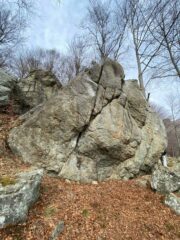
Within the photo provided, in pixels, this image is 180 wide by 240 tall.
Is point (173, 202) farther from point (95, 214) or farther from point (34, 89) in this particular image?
point (34, 89)

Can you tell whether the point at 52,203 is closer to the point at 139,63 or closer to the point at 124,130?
the point at 124,130

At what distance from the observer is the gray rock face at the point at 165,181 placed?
6801 millimetres

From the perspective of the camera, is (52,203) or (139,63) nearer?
(52,203)

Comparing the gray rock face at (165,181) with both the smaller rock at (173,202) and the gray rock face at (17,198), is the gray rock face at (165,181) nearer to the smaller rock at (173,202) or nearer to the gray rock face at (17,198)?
the smaller rock at (173,202)

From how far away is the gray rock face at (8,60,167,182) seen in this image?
7.53 m

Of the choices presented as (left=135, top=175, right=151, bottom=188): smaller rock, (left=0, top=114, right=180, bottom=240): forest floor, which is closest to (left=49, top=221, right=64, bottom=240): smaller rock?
(left=0, top=114, right=180, bottom=240): forest floor

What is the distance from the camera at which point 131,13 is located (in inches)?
642

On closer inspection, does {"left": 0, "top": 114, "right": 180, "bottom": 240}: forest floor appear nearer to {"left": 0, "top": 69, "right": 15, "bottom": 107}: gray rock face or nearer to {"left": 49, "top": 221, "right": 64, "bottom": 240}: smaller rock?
{"left": 49, "top": 221, "right": 64, "bottom": 240}: smaller rock

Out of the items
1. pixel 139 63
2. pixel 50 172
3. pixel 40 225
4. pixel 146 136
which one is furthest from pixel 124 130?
pixel 139 63

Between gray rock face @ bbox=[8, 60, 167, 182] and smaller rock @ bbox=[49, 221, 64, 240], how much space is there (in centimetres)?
261

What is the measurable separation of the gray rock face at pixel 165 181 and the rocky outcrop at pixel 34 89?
7.16 meters

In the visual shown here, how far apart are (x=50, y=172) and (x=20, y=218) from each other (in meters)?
2.67

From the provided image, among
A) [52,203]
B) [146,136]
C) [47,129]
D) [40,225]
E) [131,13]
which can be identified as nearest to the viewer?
[40,225]

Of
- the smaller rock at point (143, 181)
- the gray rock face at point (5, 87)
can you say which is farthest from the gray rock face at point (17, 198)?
the gray rock face at point (5, 87)
